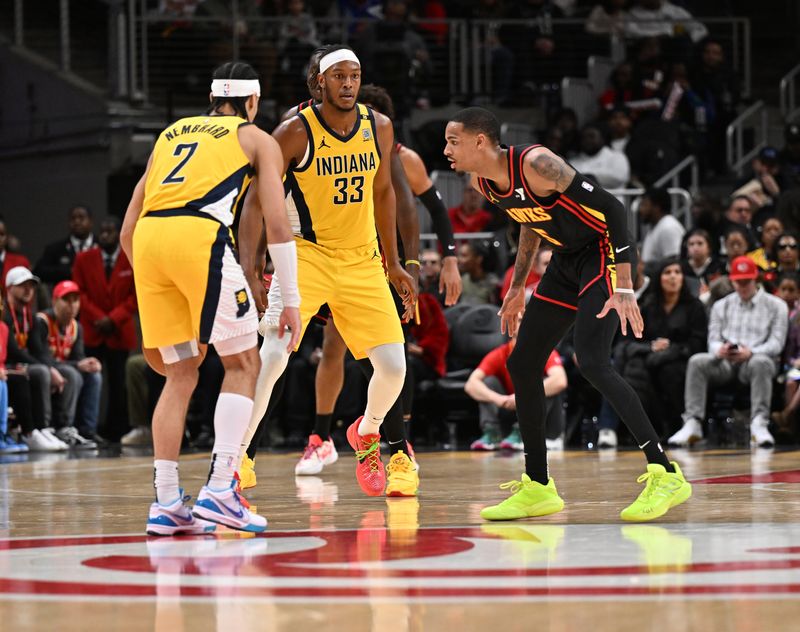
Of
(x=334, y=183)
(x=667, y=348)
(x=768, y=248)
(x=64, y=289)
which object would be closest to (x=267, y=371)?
(x=334, y=183)

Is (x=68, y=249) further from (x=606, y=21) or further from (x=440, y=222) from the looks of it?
(x=606, y=21)

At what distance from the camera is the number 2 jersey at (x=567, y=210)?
19.2ft

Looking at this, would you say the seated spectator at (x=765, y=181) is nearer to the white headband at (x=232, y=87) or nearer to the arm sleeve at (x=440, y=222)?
the arm sleeve at (x=440, y=222)

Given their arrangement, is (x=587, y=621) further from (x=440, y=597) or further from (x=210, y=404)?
(x=210, y=404)

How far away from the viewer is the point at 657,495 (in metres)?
5.76

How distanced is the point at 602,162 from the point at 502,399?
4.52 meters

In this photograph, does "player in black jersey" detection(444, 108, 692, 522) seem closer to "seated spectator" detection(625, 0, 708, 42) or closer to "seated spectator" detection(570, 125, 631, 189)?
"seated spectator" detection(570, 125, 631, 189)

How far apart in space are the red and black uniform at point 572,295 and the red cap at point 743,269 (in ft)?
17.9

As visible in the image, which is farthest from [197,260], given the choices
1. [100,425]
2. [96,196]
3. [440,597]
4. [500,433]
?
[96,196]

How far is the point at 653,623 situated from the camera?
3545mm

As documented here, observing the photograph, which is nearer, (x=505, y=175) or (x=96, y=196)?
(x=505, y=175)

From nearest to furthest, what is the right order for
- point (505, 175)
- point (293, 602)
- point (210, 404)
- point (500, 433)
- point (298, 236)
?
point (293, 602) < point (505, 175) < point (298, 236) < point (500, 433) < point (210, 404)

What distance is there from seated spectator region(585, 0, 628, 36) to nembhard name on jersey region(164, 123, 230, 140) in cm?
1239

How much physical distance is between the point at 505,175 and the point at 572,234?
1.24 ft
